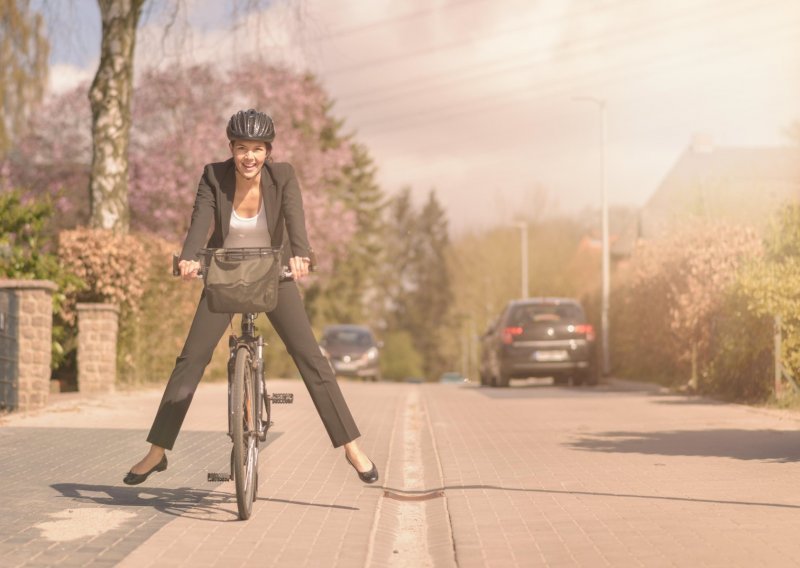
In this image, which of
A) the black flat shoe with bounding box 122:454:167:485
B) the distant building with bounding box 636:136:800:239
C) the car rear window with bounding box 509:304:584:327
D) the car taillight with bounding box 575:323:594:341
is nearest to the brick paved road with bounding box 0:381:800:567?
the black flat shoe with bounding box 122:454:167:485

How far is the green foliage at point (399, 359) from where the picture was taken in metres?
Result: 96.8

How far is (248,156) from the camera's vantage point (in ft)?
22.7

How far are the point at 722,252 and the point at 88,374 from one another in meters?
9.33

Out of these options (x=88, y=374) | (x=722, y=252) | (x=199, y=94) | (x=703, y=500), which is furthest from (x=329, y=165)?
(x=703, y=500)

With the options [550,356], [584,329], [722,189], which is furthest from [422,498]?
[722,189]

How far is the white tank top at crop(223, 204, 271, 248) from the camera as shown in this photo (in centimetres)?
696

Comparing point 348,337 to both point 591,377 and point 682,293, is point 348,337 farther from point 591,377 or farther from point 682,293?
point 682,293

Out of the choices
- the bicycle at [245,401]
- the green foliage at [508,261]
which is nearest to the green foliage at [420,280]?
the green foliage at [508,261]

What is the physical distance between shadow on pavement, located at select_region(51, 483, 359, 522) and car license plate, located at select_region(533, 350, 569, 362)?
16.8 metres

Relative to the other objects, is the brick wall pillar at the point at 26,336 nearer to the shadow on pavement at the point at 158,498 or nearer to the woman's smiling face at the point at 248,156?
the shadow on pavement at the point at 158,498

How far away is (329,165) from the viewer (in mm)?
37906

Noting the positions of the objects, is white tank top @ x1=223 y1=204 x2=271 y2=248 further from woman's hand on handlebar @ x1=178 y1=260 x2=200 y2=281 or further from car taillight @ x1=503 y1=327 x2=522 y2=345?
car taillight @ x1=503 y1=327 x2=522 y2=345

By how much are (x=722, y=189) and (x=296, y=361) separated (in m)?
26.2

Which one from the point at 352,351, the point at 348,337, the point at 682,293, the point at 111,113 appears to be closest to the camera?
the point at 111,113
